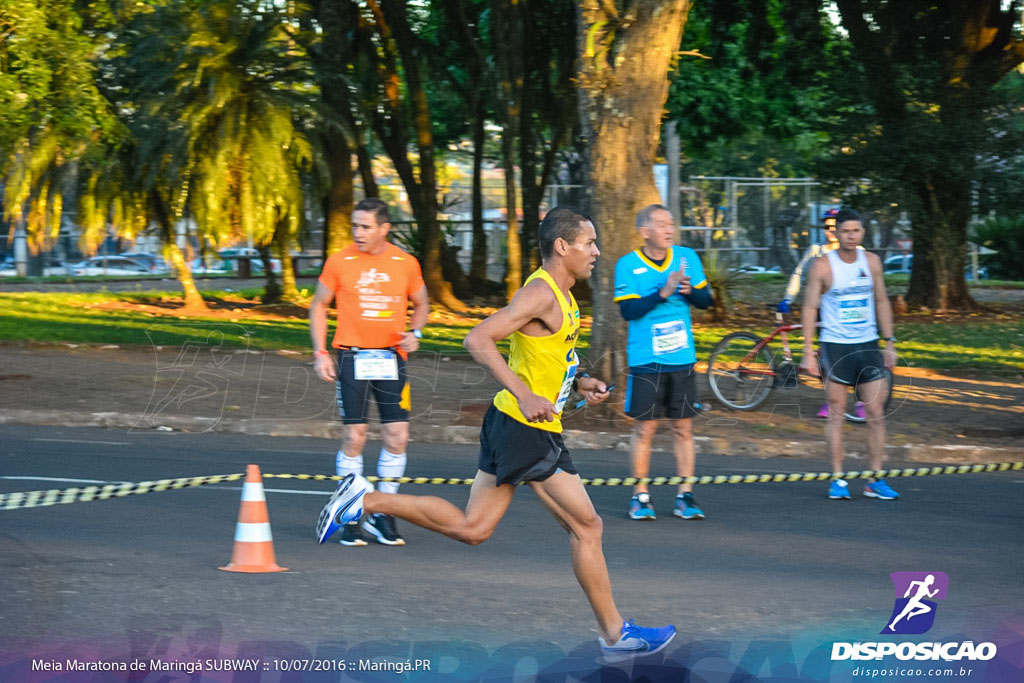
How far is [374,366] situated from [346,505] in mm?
1961

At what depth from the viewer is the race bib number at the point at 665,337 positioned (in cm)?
826

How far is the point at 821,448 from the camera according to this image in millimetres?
11516

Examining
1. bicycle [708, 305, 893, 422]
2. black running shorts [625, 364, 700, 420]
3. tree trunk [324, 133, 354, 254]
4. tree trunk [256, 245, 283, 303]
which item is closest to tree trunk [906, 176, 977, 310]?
bicycle [708, 305, 893, 422]

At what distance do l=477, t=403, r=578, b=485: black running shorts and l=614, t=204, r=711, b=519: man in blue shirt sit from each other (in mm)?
2923

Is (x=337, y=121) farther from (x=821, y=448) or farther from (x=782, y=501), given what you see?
(x=782, y=501)

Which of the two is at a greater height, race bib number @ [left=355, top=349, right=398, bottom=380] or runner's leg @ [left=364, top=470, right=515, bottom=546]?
race bib number @ [left=355, top=349, right=398, bottom=380]

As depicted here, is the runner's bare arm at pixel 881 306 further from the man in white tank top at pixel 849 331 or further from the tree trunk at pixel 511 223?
the tree trunk at pixel 511 223

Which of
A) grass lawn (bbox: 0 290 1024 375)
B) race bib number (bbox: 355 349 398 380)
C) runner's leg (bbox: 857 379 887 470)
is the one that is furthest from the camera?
grass lawn (bbox: 0 290 1024 375)

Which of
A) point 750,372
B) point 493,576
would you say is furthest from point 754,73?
point 493,576

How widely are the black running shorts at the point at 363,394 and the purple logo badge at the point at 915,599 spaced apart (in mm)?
2898

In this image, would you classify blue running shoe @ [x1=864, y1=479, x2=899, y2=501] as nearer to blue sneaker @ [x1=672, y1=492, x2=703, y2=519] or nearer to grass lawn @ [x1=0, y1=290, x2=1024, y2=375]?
blue sneaker @ [x1=672, y1=492, x2=703, y2=519]

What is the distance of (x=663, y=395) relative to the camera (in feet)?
27.1

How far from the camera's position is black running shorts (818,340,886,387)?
8805 millimetres

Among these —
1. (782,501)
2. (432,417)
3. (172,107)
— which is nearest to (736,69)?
(172,107)
